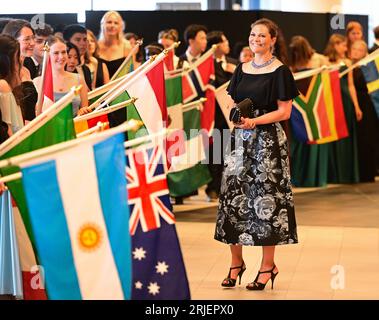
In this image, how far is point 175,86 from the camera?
10945mm

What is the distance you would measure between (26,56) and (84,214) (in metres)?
3.96

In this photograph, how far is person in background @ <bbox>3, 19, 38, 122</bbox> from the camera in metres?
7.56

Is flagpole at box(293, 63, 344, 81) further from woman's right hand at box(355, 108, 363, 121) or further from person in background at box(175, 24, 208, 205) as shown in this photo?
person in background at box(175, 24, 208, 205)

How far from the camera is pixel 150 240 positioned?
5.12m

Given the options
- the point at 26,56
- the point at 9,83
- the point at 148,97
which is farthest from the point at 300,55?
the point at 9,83

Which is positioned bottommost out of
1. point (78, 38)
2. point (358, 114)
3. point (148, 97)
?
point (358, 114)

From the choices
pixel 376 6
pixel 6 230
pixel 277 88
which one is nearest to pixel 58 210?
pixel 6 230

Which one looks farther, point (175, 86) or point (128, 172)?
point (175, 86)

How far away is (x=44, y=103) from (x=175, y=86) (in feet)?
11.8

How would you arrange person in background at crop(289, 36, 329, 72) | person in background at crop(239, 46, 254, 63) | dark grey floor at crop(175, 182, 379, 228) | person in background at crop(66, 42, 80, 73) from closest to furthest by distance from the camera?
1. person in background at crop(66, 42, 80, 73)
2. dark grey floor at crop(175, 182, 379, 228)
3. person in background at crop(239, 46, 254, 63)
4. person in background at crop(289, 36, 329, 72)

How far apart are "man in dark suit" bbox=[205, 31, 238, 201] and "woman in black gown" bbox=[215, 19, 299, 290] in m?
4.55

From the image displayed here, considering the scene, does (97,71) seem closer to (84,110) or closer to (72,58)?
(72,58)

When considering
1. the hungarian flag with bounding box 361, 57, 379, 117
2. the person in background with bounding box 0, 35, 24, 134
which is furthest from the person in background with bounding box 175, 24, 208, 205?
the person in background with bounding box 0, 35, 24, 134
